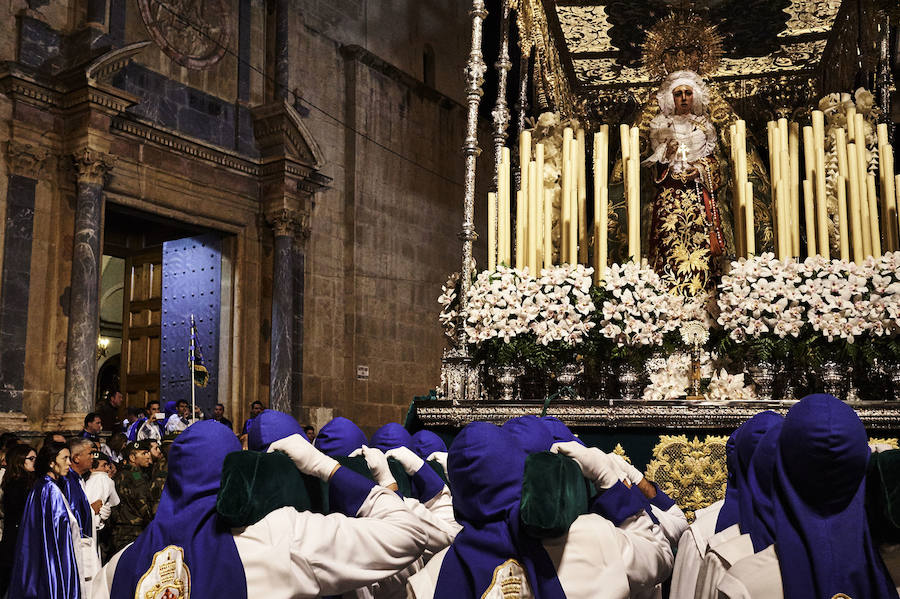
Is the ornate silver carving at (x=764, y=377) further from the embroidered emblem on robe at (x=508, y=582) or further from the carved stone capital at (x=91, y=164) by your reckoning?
the carved stone capital at (x=91, y=164)

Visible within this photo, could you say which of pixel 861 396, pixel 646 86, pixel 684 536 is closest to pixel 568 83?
pixel 646 86

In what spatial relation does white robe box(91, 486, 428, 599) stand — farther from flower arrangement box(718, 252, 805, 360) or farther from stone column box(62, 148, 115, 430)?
stone column box(62, 148, 115, 430)

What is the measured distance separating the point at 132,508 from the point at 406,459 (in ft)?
15.2

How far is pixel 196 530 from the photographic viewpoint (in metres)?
2.86

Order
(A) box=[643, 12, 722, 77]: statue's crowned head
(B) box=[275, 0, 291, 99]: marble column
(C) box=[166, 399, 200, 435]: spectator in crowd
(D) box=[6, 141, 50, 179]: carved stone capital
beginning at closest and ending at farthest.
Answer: (A) box=[643, 12, 722, 77]: statue's crowned head → (C) box=[166, 399, 200, 435]: spectator in crowd → (D) box=[6, 141, 50, 179]: carved stone capital → (B) box=[275, 0, 291, 99]: marble column

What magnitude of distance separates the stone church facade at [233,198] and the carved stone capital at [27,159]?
0.03 meters

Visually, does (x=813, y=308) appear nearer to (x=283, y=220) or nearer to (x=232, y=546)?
(x=232, y=546)

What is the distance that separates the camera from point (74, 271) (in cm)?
1261

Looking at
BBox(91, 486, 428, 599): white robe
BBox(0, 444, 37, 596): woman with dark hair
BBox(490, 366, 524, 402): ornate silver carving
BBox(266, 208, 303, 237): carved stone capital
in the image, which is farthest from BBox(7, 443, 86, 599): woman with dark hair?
BBox(266, 208, 303, 237): carved stone capital

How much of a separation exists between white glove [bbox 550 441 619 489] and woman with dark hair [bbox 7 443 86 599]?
3770 millimetres

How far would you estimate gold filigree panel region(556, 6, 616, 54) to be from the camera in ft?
27.5

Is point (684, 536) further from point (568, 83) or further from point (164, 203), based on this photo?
point (164, 203)

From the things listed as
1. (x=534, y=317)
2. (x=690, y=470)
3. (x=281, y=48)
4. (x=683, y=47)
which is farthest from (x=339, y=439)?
(x=281, y=48)

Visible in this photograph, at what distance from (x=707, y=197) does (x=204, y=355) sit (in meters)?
9.80
